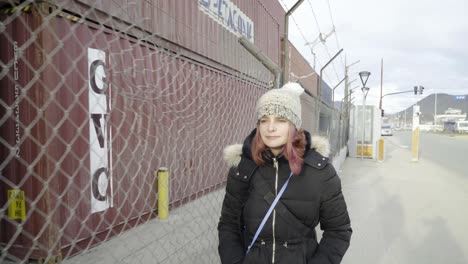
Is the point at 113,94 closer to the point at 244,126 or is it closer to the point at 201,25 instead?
the point at 201,25

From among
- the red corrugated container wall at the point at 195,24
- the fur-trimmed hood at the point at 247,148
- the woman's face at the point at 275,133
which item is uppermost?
the red corrugated container wall at the point at 195,24

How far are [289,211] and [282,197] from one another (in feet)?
0.26

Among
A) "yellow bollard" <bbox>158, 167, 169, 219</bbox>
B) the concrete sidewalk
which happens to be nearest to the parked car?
the concrete sidewalk

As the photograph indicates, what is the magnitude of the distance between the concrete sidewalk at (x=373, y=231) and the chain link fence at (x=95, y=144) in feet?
0.07

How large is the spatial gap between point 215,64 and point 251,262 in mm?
4029

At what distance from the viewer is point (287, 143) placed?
1732mm

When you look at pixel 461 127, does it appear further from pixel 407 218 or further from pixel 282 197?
pixel 282 197

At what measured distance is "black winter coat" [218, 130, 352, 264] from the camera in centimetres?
168

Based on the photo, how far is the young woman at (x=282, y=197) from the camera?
5.54 ft

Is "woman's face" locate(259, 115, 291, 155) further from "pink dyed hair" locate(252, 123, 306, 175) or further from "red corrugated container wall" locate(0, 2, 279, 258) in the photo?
Answer: "red corrugated container wall" locate(0, 2, 279, 258)

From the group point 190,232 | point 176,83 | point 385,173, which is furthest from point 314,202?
point 385,173

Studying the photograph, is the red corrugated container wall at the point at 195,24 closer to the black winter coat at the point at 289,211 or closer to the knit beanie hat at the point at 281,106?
the knit beanie hat at the point at 281,106

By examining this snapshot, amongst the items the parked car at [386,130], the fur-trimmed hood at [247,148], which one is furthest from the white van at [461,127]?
the fur-trimmed hood at [247,148]

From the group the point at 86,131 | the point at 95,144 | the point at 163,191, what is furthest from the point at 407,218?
the point at 86,131
